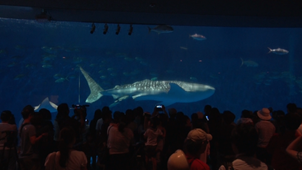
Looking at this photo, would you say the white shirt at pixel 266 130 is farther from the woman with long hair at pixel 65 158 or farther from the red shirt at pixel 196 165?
the woman with long hair at pixel 65 158

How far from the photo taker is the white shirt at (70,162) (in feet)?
6.12

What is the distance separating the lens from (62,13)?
5.87 metres

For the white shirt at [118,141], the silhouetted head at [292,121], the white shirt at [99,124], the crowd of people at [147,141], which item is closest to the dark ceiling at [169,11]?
the crowd of people at [147,141]

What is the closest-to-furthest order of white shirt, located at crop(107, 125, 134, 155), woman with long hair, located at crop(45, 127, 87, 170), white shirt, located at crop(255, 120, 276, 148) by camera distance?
woman with long hair, located at crop(45, 127, 87, 170) → white shirt, located at crop(107, 125, 134, 155) → white shirt, located at crop(255, 120, 276, 148)

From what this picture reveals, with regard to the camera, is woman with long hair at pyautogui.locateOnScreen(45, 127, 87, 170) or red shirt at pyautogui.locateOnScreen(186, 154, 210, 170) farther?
woman with long hair at pyautogui.locateOnScreen(45, 127, 87, 170)

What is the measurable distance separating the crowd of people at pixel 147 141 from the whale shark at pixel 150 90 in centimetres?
850

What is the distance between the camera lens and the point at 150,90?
550 inches

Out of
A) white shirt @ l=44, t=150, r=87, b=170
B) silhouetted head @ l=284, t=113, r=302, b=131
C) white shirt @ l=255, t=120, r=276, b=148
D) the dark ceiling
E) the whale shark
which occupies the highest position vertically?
the dark ceiling

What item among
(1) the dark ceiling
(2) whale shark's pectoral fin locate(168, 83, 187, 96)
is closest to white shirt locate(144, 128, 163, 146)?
(1) the dark ceiling

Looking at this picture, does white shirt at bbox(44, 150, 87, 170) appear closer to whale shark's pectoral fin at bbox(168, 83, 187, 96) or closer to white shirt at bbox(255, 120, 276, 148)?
white shirt at bbox(255, 120, 276, 148)

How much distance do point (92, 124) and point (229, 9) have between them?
4.23 metres

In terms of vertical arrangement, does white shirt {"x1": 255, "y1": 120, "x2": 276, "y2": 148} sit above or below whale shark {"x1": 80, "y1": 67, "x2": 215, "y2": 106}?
below

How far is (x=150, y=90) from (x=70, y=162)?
39.7 ft

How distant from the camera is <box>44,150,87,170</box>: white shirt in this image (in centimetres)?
186
